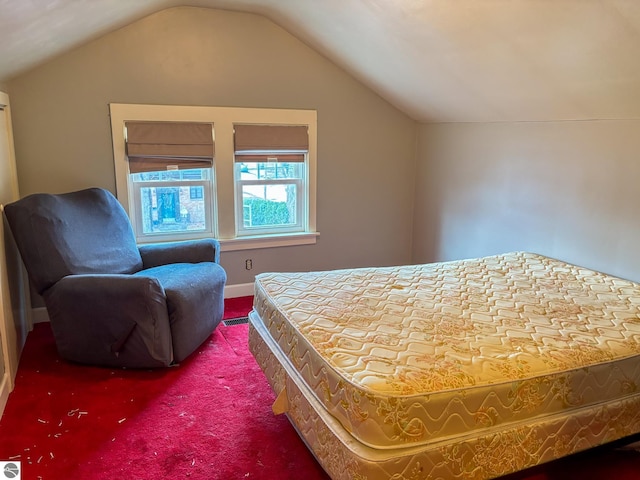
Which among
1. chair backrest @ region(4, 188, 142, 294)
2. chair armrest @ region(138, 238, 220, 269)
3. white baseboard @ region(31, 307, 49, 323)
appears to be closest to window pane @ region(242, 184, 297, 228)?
chair armrest @ region(138, 238, 220, 269)

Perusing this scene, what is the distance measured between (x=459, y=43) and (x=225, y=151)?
6.72ft

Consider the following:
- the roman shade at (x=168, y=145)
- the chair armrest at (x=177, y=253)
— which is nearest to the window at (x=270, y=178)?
the roman shade at (x=168, y=145)

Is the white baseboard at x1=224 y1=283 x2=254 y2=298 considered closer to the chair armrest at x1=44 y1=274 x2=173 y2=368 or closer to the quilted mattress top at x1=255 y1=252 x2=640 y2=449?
the chair armrest at x1=44 y1=274 x2=173 y2=368

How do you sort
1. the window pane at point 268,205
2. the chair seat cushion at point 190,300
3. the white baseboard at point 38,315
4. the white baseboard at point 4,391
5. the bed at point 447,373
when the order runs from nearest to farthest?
the bed at point 447,373, the white baseboard at point 4,391, the chair seat cushion at point 190,300, the white baseboard at point 38,315, the window pane at point 268,205

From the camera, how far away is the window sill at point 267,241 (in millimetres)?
4223

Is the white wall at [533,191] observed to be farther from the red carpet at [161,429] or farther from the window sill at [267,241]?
the red carpet at [161,429]

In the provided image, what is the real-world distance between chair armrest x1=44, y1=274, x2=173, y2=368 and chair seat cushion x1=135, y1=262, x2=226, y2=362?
6 cm

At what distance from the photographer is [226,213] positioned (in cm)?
417

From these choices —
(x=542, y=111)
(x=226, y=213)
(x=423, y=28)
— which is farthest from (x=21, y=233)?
(x=542, y=111)

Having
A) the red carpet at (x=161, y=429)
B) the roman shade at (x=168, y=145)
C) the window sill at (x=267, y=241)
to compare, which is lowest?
the red carpet at (x=161, y=429)

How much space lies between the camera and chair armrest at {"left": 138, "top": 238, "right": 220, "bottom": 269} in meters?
3.60

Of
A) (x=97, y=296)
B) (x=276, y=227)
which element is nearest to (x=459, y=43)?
(x=276, y=227)

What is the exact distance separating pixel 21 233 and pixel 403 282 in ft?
7.63

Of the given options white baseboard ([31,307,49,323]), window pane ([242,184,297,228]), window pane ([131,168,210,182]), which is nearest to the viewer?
white baseboard ([31,307,49,323])
